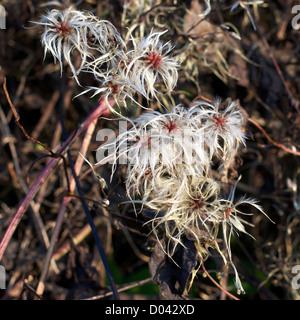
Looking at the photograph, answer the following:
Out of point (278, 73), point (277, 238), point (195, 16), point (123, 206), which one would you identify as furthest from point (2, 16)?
point (277, 238)

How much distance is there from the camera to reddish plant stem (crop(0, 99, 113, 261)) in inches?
35.0

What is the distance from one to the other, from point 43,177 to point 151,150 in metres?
0.33

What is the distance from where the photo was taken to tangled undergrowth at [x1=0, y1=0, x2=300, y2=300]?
817mm

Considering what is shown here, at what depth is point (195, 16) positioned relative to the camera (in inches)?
44.9

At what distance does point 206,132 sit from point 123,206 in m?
0.28

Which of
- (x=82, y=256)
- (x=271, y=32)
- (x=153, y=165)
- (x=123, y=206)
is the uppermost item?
(x=271, y=32)

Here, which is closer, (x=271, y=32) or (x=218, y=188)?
(x=218, y=188)

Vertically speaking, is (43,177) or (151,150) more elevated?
(151,150)

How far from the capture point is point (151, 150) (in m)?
0.77

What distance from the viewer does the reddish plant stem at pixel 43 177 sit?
889 millimetres

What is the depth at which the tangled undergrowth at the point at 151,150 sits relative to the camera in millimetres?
817

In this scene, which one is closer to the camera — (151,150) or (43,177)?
(151,150)

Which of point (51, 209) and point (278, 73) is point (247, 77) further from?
point (51, 209)

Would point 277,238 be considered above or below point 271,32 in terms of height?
below
